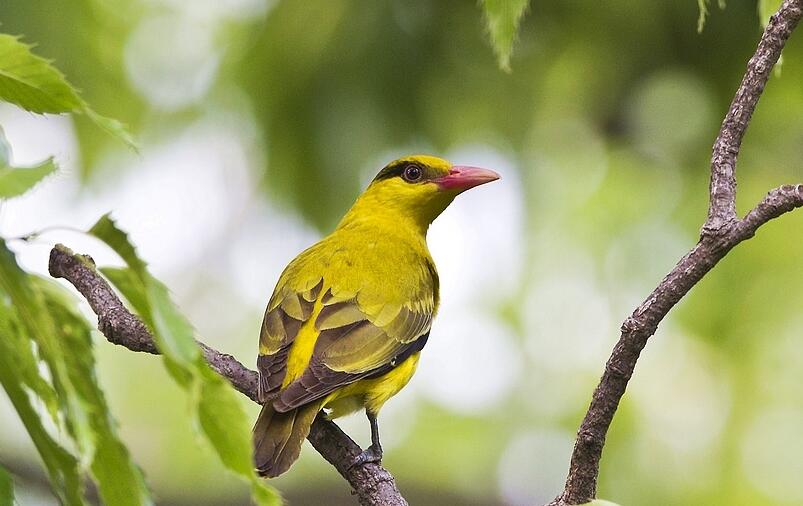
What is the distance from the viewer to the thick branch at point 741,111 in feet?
7.02

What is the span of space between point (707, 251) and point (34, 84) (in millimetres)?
1340

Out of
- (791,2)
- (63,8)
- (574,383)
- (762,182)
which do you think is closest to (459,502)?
(574,383)

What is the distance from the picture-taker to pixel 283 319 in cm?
386

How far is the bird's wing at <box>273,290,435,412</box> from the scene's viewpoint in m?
3.43

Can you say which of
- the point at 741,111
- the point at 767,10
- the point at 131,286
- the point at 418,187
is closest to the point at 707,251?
the point at 741,111

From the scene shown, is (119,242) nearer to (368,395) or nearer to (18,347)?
(18,347)

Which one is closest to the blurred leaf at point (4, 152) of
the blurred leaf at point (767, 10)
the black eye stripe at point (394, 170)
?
the blurred leaf at point (767, 10)

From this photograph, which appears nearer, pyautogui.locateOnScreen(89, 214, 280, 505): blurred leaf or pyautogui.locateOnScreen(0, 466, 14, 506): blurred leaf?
pyautogui.locateOnScreen(89, 214, 280, 505): blurred leaf

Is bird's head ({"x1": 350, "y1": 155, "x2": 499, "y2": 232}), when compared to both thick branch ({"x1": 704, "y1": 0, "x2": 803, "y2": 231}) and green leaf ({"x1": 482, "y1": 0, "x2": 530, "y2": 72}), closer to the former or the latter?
thick branch ({"x1": 704, "y1": 0, "x2": 803, "y2": 231})

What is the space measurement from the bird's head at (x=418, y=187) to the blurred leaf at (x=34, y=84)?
3459mm

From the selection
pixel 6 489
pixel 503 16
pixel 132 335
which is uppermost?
pixel 503 16

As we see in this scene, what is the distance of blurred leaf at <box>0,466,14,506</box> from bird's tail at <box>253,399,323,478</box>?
184cm

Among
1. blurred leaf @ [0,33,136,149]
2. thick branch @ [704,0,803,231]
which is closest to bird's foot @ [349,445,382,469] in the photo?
thick branch @ [704,0,803,231]

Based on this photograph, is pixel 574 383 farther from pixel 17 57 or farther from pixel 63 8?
pixel 17 57
